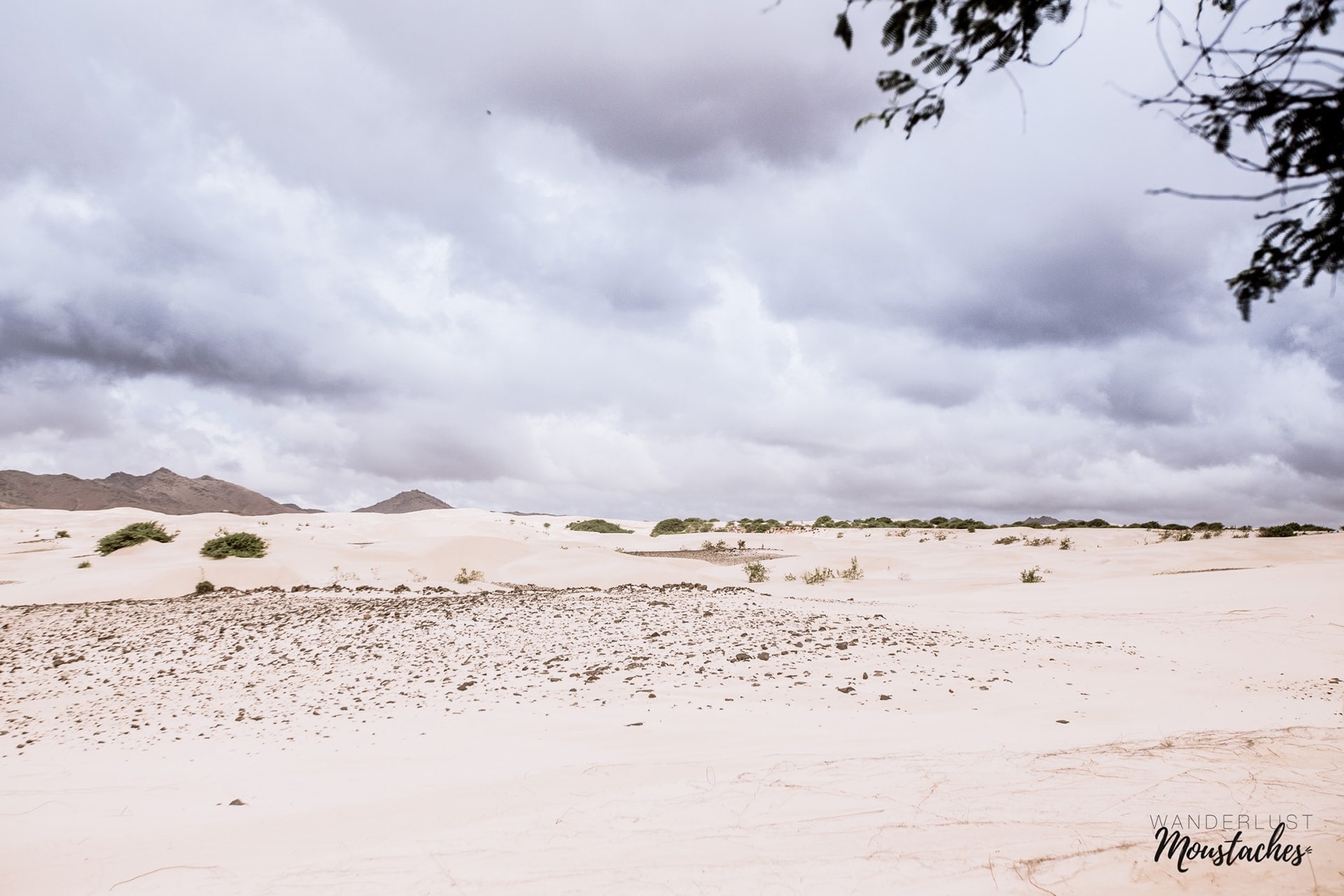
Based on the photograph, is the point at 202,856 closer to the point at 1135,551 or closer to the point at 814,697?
the point at 814,697

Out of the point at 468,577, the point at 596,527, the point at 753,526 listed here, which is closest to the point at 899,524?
the point at 753,526

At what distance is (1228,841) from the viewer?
3869 mm

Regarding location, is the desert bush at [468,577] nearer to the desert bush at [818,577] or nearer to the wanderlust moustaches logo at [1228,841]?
the desert bush at [818,577]

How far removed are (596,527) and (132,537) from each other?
88.8ft

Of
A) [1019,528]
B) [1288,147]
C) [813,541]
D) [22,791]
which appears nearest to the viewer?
[1288,147]

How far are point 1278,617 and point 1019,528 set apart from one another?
1052 inches

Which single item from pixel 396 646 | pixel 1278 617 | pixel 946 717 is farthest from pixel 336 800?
pixel 1278 617

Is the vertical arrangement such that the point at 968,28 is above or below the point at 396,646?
above

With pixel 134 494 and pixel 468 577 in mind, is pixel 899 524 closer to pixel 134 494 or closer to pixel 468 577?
pixel 468 577

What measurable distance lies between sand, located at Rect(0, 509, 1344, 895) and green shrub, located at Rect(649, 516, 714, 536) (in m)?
28.6

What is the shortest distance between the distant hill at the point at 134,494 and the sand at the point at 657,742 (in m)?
49.4

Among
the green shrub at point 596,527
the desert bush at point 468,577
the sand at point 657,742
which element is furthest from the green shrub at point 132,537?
the green shrub at point 596,527

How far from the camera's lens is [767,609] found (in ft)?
36.1

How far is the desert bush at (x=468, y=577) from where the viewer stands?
53.2 feet
